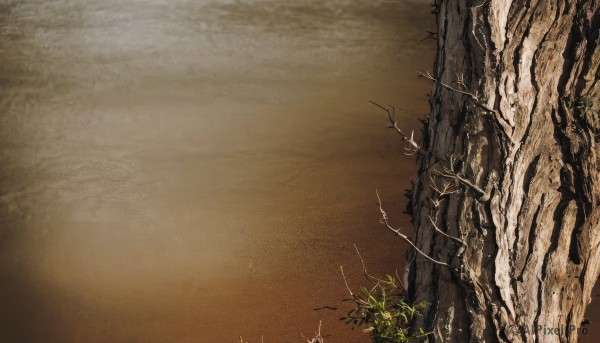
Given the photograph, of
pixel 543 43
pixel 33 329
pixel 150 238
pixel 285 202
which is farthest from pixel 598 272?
pixel 33 329

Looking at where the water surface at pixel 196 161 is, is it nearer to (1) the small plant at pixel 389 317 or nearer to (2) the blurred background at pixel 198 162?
(2) the blurred background at pixel 198 162

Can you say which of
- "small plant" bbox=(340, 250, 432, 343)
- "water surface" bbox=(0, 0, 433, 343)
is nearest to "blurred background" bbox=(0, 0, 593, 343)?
"water surface" bbox=(0, 0, 433, 343)

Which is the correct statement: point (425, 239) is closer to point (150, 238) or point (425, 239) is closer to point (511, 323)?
point (511, 323)

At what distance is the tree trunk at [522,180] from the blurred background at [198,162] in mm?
1746

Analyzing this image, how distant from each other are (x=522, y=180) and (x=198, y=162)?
2138 millimetres

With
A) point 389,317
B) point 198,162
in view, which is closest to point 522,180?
point 389,317

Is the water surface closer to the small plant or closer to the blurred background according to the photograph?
the blurred background

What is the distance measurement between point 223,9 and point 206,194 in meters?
0.90

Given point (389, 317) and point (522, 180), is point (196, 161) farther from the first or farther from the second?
point (522, 180)

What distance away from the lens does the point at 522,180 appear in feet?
3.73

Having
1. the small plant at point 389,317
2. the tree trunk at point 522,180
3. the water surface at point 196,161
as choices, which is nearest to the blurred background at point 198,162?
the water surface at point 196,161

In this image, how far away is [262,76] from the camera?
3246 millimetres

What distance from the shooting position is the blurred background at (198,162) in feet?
9.61

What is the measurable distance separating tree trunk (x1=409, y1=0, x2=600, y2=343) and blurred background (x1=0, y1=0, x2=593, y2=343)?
5.73ft
